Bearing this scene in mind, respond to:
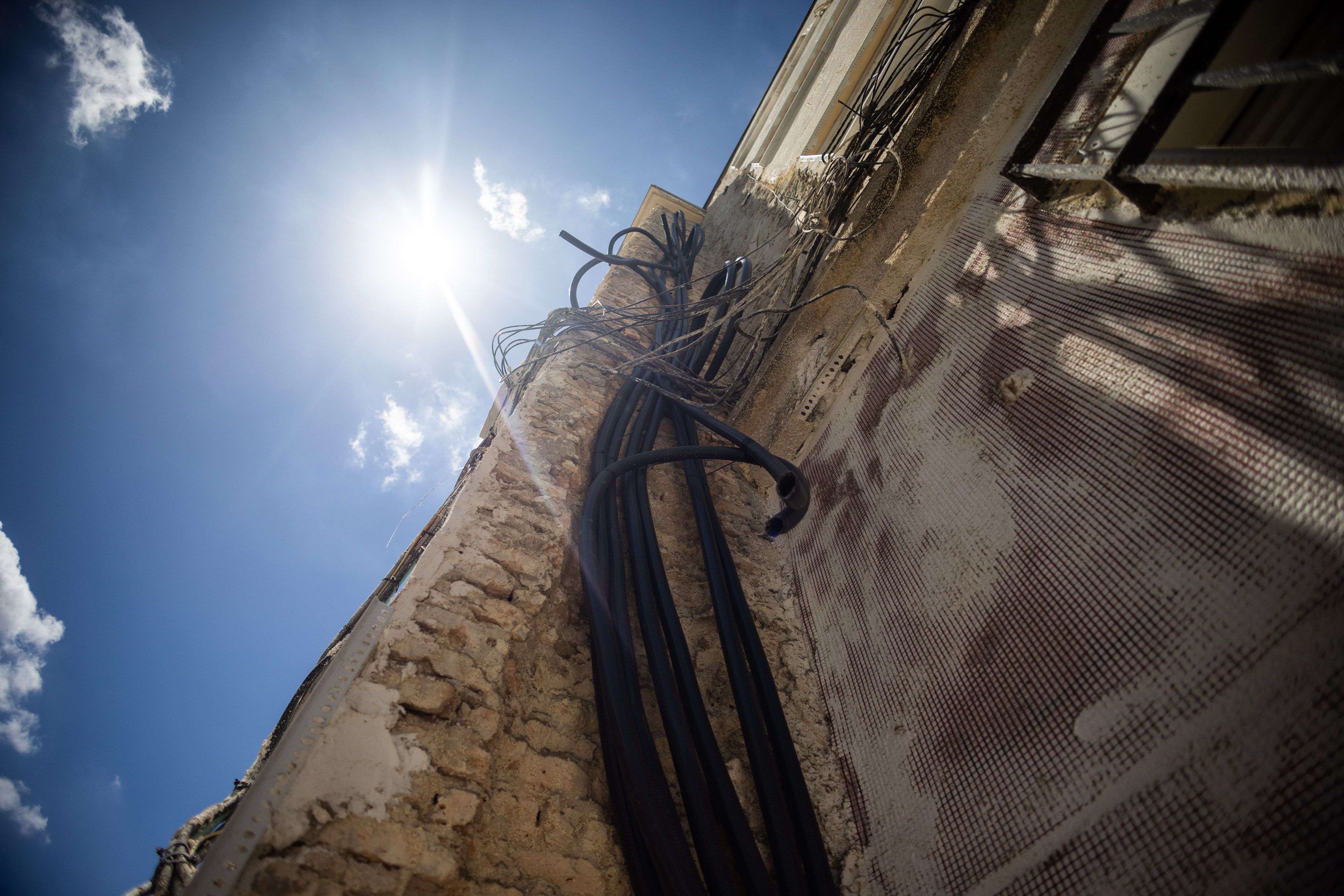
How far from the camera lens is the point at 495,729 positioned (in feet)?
3.33

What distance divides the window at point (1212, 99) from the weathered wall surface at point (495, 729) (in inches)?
52.4

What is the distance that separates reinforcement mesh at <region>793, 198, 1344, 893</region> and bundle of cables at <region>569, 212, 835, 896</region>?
7.7 inches

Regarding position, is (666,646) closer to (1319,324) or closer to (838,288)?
(1319,324)

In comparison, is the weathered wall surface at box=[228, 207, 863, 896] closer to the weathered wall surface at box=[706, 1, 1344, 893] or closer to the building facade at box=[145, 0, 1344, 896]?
the building facade at box=[145, 0, 1344, 896]

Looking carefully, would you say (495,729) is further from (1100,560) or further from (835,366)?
(835,366)

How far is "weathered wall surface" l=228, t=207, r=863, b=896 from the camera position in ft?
2.60

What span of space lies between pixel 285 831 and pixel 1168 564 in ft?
4.51

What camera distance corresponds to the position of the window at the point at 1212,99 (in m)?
0.72

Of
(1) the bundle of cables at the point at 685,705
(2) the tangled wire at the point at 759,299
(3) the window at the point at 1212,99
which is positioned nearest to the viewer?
(3) the window at the point at 1212,99

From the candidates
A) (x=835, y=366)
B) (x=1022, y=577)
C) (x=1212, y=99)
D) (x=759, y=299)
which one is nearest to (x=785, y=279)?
(x=759, y=299)

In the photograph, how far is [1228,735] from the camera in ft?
1.98

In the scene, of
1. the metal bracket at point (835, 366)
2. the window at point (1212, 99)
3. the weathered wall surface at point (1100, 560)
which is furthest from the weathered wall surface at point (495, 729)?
the window at point (1212, 99)

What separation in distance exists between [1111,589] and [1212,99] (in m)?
0.95

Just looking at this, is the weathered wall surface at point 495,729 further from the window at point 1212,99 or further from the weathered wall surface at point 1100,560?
the window at point 1212,99
